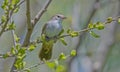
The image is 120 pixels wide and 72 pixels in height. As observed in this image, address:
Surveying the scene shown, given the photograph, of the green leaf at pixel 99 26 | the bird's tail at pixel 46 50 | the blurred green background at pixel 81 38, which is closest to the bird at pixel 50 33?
the bird's tail at pixel 46 50

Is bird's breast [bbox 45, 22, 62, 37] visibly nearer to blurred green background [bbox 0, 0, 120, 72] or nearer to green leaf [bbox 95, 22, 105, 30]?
blurred green background [bbox 0, 0, 120, 72]

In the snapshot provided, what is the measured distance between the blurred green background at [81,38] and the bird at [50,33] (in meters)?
0.62

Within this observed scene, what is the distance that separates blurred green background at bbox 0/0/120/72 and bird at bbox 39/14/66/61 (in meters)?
0.62

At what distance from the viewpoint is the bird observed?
10.5 ft

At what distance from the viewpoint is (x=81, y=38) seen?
5035mm

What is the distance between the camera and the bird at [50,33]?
3.19 metres

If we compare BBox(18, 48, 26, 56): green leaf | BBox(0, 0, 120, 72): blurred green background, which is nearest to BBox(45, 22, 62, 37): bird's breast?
BBox(0, 0, 120, 72): blurred green background

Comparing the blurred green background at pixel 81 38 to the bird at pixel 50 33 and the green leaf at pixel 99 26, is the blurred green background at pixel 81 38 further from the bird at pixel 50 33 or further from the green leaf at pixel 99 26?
the green leaf at pixel 99 26

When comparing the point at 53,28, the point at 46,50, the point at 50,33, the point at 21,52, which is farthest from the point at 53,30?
the point at 21,52

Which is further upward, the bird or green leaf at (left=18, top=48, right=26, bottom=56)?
green leaf at (left=18, top=48, right=26, bottom=56)

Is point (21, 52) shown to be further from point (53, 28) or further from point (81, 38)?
point (81, 38)

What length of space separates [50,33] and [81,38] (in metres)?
1.54

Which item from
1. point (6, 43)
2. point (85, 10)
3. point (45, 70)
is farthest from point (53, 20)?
point (85, 10)

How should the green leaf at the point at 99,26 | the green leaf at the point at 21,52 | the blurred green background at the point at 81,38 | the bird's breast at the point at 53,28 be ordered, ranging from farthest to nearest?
1. the blurred green background at the point at 81,38
2. the bird's breast at the point at 53,28
3. the green leaf at the point at 99,26
4. the green leaf at the point at 21,52
